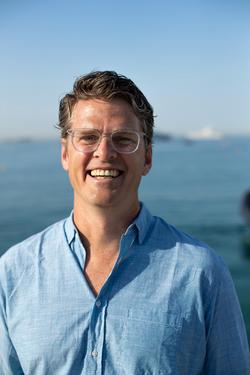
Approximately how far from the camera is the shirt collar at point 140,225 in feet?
4.11

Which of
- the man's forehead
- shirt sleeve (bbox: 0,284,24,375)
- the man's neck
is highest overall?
the man's forehead

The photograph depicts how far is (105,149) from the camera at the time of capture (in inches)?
46.9

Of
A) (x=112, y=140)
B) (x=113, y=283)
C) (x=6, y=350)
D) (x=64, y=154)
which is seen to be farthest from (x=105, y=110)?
(x=6, y=350)

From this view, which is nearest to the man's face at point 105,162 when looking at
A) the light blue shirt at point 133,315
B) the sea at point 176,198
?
the light blue shirt at point 133,315

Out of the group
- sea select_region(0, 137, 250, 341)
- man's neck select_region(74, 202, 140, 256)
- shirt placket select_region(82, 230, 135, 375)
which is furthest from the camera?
sea select_region(0, 137, 250, 341)

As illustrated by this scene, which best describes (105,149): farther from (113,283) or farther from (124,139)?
(113,283)

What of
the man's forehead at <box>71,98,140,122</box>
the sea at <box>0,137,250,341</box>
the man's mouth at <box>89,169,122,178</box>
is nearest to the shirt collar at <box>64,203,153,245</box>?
the man's mouth at <box>89,169,122,178</box>

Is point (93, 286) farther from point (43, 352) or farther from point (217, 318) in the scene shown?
point (217, 318)

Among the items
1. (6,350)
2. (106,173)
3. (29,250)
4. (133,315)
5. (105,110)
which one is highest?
(105,110)

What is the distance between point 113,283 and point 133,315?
0.29 feet

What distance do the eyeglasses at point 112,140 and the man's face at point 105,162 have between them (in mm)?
10

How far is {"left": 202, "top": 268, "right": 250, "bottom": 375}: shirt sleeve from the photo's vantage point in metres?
1.17

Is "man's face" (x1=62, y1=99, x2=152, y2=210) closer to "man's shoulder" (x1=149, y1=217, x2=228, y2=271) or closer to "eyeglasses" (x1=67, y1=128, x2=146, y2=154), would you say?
"eyeglasses" (x1=67, y1=128, x2=146, y2=154)

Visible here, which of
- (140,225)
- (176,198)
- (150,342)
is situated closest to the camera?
(150,342)
